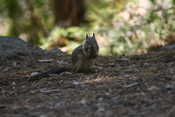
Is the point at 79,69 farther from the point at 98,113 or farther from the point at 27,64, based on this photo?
the point at 98,113

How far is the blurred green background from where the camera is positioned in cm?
1095

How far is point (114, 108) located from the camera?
4852 millimetres

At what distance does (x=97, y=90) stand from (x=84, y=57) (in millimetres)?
1119

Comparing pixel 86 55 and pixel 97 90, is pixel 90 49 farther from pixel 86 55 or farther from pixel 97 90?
pixel 97 90

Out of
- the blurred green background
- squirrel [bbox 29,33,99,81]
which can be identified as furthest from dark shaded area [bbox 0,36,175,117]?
the blurred green background

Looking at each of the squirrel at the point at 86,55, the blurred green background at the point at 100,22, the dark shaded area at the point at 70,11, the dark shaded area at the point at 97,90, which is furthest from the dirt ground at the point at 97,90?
the dark shaded area at the point at 70,11

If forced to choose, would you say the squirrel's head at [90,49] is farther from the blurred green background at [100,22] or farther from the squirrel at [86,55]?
the blurred green background at [100,22]

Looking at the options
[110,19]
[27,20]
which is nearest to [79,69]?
[110,19]

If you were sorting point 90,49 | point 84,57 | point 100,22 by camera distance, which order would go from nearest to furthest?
point 90,49 < point 84,57 < point 100,22

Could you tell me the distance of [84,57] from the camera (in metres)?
6.68

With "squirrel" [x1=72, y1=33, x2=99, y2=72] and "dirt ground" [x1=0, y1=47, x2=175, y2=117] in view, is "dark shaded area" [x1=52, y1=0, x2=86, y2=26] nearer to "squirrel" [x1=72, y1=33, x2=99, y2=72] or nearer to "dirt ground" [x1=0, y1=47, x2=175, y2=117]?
"dirt ground" [x1=0, y1=47, x2=175, y2=117]

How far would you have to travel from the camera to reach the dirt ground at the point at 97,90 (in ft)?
15.8

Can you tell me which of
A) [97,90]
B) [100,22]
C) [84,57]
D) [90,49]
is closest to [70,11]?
[100,22]

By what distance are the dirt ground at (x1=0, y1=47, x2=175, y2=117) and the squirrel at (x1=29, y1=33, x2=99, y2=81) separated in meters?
0.10
